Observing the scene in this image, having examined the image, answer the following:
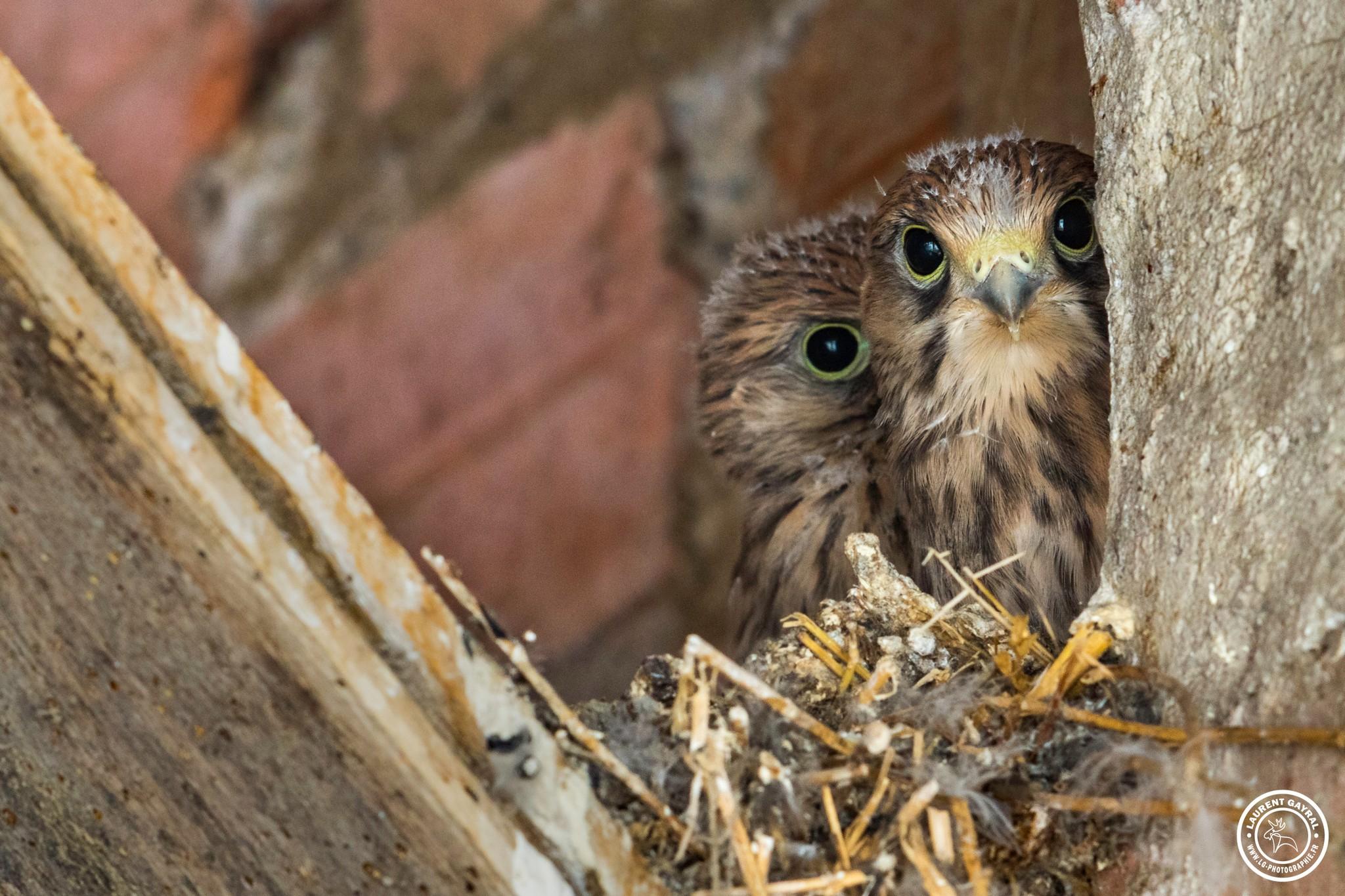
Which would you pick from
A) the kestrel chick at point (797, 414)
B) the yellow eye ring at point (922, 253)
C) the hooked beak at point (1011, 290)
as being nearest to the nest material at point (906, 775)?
the hooked beak at point (1011, 290)

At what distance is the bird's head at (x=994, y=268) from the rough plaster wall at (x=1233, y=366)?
23 centimetres

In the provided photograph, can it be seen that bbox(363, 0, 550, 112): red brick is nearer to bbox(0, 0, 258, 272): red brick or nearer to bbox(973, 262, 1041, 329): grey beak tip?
bbox(0, 0, 258, 272): red brick

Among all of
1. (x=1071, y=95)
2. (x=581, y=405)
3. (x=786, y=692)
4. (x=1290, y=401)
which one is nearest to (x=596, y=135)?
(x=581, y=405)

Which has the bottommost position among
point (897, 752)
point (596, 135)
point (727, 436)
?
point (897, 752)

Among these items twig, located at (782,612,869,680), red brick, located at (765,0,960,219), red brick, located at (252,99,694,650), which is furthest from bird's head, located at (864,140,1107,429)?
red brick, located at (252,99,694,650)

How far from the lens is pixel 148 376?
0.86 m

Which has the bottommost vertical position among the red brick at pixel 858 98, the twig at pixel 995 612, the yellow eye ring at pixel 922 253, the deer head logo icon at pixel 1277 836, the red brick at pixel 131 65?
the deer head logo icon at pixel 1277 836

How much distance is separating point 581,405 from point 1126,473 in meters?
1.46

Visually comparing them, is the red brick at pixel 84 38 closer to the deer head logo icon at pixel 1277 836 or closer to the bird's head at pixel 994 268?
the bird's head at pixel 994 268

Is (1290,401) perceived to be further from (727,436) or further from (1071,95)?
(1071,95)

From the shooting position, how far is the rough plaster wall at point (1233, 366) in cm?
82

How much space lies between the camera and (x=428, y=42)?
2.29m

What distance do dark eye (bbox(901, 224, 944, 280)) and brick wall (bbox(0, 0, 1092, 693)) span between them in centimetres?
89

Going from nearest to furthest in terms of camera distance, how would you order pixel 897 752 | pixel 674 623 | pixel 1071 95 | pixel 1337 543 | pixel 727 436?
pixel 1337 543, pixel 897 752, pixel 727 436, pixel 1071 95, pixel 674 623
